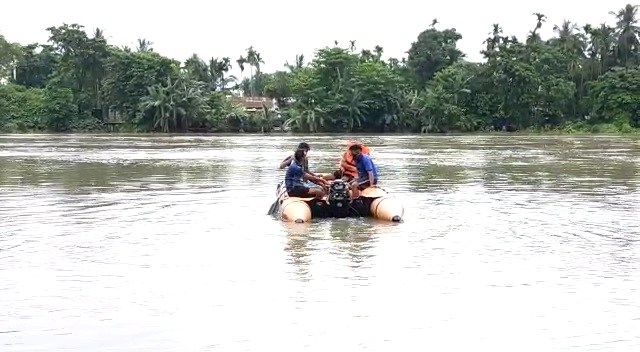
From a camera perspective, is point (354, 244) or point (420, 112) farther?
point (420, 112)

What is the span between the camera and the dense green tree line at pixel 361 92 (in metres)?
72.8

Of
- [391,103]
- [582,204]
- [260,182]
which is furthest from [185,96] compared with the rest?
[582,204]

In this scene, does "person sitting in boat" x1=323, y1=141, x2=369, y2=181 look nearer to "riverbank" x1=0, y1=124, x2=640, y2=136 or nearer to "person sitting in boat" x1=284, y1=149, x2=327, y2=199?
"person sitting in boat" x1=284, y1=149, x2=327, y2=199

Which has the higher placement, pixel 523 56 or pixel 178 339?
pixel 523 56

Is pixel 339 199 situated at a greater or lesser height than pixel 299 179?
lesser

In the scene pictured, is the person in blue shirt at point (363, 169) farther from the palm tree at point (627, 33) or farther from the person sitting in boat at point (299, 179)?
the palm tree at point (627, 33)

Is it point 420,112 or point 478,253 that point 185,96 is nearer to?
point 420,112

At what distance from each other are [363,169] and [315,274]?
5.17m

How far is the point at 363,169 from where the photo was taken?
14.2 m

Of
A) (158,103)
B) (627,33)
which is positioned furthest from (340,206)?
(627,33)

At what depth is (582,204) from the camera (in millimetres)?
16016

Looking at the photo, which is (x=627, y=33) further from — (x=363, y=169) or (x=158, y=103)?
(x=363, y=169)

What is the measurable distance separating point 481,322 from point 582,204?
31.1ft

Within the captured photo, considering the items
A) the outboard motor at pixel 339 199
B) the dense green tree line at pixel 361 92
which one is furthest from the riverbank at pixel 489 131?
the outboard motor at pixel 339 199
